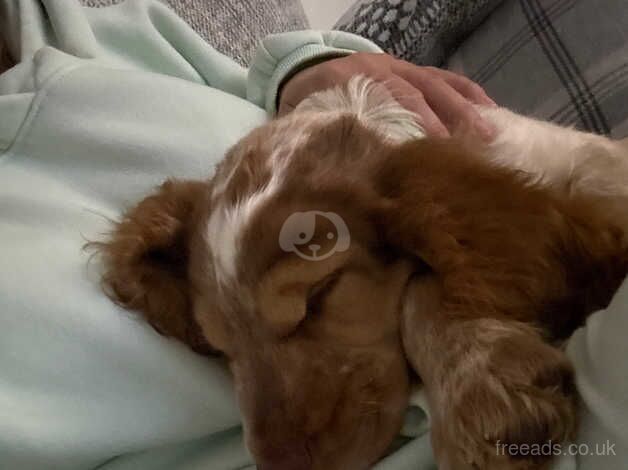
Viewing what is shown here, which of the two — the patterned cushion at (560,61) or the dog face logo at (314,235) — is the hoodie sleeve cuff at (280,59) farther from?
the dog face logo at (314,235)

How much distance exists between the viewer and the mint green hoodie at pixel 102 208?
3.16 feet

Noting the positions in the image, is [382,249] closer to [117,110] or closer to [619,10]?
[117,110]

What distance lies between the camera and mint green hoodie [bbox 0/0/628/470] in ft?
3.16

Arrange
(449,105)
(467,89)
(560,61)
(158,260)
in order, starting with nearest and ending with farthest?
1. (158,260)
2. (449,105)
3. (467,89)
4. (560,61)

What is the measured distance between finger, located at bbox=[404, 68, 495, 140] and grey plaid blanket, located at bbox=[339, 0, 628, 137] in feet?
1.30

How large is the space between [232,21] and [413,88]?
0.71 meters

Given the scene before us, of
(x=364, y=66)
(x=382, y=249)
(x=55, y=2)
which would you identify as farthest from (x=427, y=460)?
(x=55, y=2)

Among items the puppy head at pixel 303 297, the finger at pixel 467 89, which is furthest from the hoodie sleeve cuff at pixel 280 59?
the puppy head at pixel 303 297

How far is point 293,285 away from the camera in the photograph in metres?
0.92

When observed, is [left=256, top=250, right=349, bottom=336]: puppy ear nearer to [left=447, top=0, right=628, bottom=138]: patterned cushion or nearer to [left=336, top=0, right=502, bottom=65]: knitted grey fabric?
[left=447, top=0, right=628, bottom=138]: patterned cushion

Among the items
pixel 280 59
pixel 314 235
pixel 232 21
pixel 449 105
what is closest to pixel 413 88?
pixel 449 105

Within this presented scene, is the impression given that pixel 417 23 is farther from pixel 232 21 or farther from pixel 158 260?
pixel 158 260

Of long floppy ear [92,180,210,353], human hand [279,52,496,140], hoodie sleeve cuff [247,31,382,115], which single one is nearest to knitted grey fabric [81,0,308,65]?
hoodie sleeve cuff [247,31,382,115]

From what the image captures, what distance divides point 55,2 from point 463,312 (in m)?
1.08
